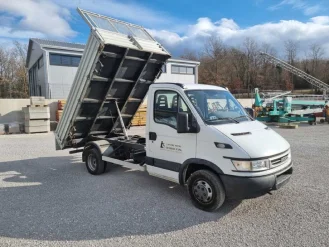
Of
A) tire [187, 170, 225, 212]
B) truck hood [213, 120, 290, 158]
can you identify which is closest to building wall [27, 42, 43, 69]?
tire [187, 170, 225, 212]

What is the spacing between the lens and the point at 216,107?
4684 millimetres

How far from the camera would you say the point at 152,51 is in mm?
6055

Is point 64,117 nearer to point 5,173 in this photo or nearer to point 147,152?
point 5,173

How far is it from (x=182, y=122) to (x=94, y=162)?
11.1ft

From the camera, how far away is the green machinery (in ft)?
56.2

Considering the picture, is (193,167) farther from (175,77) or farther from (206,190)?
(175,77)

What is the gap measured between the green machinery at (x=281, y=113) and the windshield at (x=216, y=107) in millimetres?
14120

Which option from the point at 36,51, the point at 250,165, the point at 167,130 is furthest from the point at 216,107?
the point at 36,51

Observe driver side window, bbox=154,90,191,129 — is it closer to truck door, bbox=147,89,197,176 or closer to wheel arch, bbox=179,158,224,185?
truck door, bbox=147,89,197,176

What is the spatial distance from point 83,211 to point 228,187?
8.22 ft

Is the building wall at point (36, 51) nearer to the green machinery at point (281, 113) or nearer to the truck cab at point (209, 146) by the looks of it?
the green machinery at point (281, 113)

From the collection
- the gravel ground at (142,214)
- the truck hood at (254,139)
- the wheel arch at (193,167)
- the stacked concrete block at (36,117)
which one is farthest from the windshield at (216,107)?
the stacked concrete block at (36,117)

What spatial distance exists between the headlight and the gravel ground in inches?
32.7

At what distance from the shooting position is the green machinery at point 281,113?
17144 millimetres
